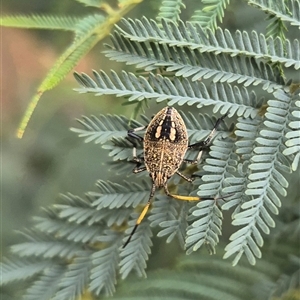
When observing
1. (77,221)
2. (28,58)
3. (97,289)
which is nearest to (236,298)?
(97,289)

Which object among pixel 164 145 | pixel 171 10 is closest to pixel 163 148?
pixel 164 145

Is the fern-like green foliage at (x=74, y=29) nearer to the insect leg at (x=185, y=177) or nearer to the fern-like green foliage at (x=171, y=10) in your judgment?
the fern-like green foliage at (x=171, y=10)

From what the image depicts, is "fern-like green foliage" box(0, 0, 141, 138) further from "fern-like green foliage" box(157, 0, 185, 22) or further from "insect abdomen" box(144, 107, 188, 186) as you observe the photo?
"insect abdomen" box(144, 107, 188, 186)

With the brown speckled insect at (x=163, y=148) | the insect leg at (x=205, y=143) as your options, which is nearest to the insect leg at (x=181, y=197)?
the brown speckled insect at (x=163, y=148)

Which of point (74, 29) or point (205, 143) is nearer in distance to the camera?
point (205, 143)

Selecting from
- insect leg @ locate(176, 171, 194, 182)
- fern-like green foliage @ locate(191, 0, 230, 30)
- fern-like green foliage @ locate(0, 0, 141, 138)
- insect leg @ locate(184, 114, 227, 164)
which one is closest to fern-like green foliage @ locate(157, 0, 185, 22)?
fern-like green foliage @ locate(191, 0, 230, 30)

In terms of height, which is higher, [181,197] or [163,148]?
[163,148]

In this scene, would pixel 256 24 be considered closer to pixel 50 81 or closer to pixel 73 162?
pixel 50 81

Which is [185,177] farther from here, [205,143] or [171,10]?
[171,10]
